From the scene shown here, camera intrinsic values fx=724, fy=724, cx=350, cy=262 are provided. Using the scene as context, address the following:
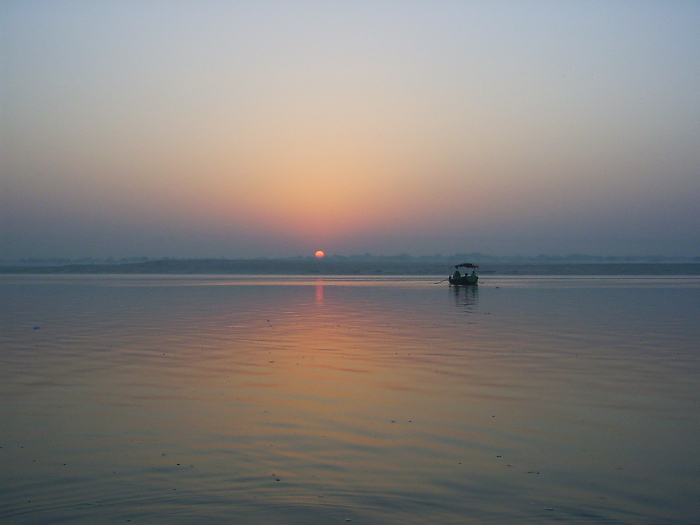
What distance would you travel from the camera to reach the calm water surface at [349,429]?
386 inches

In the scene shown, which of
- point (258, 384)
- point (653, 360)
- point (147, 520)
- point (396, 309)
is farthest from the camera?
point (396, 309)

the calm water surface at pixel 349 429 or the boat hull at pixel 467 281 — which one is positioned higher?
the boat hull at pixel 467 281

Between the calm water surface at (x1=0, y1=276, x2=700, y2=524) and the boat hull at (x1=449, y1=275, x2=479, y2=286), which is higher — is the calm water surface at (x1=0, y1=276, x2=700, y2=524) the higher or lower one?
the lower one

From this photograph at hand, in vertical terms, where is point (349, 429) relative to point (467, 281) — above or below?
below

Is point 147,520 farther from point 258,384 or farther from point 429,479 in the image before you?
point 258,384

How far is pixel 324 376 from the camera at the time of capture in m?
19.8

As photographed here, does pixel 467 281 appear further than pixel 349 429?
Yes

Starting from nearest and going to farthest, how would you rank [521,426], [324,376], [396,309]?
[521,426], [324,376], [396,309]

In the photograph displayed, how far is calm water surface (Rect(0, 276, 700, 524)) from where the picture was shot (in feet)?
32.1

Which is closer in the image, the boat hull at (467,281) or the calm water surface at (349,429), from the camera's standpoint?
the calm water surface at (349,429)

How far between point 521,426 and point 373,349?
11.5 meters

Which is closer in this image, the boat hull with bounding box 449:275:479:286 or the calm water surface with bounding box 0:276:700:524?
the calm water surface with bounding box 0:276:700:524

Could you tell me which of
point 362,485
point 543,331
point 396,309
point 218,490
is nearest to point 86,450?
point 218,490

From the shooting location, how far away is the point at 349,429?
45.6 feet
